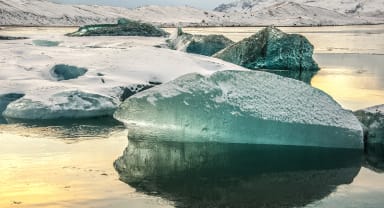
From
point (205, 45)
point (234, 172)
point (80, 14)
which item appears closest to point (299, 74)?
point (205, 45)

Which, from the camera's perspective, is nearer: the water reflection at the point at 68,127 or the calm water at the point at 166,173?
the calm water at the point at 166,173

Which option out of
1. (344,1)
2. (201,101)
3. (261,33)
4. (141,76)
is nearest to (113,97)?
(141,76)

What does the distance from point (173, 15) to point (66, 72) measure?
7889 cm

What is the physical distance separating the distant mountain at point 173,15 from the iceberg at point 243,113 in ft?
173

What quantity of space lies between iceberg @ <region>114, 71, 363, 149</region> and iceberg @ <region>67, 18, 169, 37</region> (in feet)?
52.0

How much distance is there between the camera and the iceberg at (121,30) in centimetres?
2217

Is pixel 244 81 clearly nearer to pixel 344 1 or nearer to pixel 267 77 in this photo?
pixel 267 77

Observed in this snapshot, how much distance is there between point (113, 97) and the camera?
27.9 ft

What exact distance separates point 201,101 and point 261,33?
32.9 feet

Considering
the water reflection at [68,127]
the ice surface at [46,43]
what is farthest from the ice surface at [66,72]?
the ice surface at [46,43]

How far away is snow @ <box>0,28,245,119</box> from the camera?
790 cm

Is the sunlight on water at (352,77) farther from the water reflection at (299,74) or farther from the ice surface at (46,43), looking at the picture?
the ice surface at (46,43)

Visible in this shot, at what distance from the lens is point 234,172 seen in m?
5.31

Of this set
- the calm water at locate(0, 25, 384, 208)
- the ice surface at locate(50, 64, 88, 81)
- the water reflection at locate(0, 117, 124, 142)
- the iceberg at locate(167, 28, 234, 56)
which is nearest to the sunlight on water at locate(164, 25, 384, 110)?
the iceberg at locate(167, 28, 234, 56)
